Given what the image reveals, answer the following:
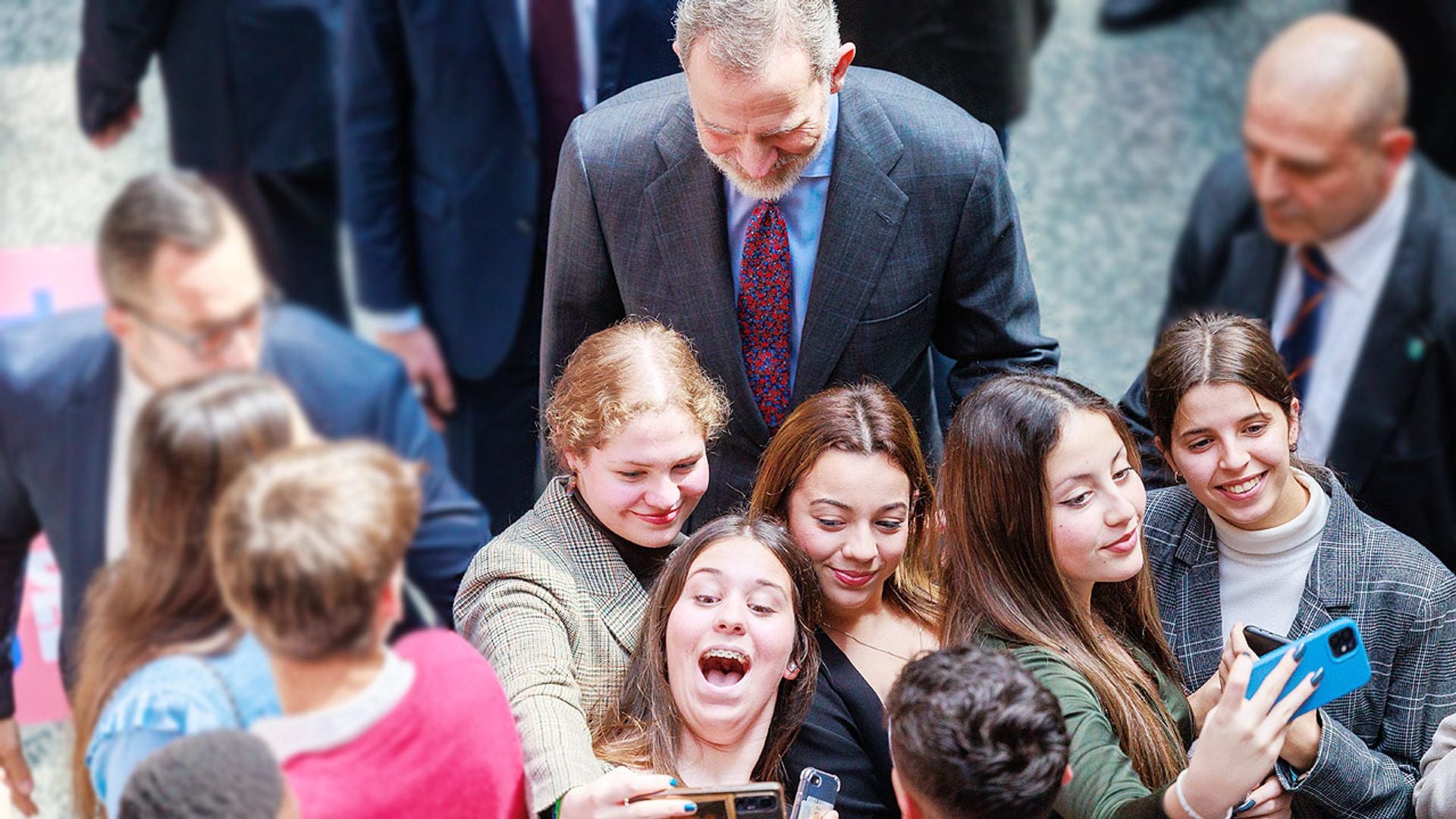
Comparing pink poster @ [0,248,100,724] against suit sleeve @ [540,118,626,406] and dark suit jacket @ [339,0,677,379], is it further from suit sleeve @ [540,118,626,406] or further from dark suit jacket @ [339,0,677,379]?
suit sleeve @ [540,118,626,406]

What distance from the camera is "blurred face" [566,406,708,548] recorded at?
2.33 metres

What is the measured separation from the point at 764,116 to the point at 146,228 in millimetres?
897

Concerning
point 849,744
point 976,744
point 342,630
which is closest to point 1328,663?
point 976,744

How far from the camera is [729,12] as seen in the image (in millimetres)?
2205

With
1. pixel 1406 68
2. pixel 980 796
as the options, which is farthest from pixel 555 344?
pixel 1406 68

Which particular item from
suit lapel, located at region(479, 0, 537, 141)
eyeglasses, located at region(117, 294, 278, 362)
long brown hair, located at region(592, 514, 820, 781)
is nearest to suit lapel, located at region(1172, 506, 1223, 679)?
long brown hair, located at region(592, 514, 820, 781)

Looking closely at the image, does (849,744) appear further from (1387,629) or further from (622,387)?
(1387,629)

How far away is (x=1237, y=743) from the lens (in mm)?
2135

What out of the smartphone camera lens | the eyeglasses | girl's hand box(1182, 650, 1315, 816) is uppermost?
the eyeglasses

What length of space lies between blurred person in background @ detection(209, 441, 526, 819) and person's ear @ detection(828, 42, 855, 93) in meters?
0.92

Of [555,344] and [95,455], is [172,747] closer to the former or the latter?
[95,455]

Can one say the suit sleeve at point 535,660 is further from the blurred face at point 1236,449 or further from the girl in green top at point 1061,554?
the blurred face at point 1236,449

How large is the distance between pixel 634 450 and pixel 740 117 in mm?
520

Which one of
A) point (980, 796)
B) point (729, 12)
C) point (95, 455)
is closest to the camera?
point (95, 455)
